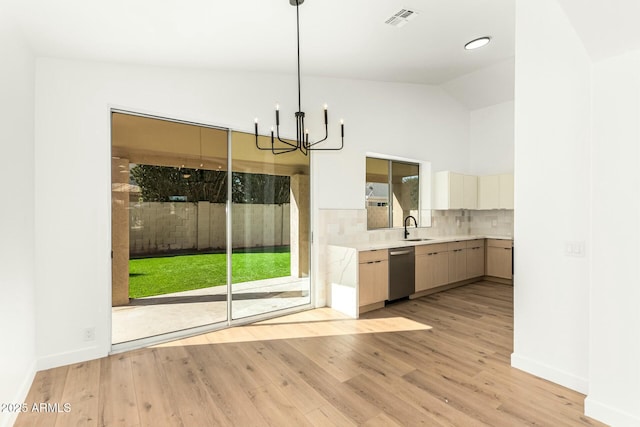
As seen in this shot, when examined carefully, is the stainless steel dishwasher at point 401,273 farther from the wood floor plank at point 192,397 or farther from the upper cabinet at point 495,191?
the wood floor plank at point 192,397

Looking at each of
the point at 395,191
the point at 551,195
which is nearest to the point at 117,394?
the point at 551,195

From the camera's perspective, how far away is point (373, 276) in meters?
4.32

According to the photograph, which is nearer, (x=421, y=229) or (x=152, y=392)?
(x=152, y=392)

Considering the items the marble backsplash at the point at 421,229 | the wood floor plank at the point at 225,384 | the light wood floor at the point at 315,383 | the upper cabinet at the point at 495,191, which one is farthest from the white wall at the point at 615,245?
the upper cabinet at the point at 495,191

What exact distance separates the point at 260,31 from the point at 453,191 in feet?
15.3

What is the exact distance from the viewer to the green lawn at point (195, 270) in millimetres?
3451

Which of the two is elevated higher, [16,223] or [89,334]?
[16,223]

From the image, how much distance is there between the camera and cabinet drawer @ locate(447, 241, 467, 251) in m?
5.51

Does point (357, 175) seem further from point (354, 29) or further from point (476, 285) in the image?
point (476, 285)

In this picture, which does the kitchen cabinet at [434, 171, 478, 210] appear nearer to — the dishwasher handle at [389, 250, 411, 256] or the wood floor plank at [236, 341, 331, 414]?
the dishwasher handle at [389, 250, 411, 256]

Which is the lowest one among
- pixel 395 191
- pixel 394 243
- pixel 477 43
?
pixel 394 243

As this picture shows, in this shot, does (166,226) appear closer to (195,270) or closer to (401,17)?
(195,270)

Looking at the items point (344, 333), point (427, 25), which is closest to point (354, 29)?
point (427, 25)

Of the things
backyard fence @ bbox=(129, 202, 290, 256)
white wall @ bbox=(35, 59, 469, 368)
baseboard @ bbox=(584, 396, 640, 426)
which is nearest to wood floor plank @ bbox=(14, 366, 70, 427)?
white wall @ bbox=(35, 59, 469, 368)
